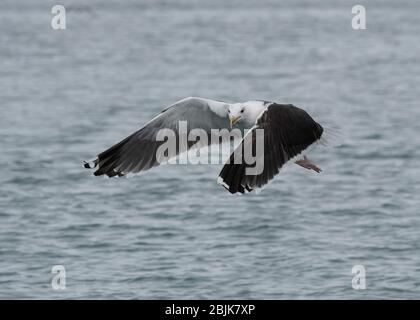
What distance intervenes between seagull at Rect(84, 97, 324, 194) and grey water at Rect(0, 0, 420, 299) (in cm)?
58

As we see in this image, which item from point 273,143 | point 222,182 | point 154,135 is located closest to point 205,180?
point 154,135

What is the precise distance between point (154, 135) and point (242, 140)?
4.31ft

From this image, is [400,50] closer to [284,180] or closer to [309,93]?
[309,93]

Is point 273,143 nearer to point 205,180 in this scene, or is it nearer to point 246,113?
point 246,113

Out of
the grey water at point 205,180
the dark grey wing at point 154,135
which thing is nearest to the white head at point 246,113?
the dark grey wing at point 154,135

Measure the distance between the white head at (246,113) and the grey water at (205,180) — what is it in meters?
0.73

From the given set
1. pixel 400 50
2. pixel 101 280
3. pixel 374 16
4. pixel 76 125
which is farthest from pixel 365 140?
pixel 374 16

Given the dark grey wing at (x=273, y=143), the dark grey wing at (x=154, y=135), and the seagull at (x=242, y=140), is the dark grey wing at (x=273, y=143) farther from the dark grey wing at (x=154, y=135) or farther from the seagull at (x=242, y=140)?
the dark grey wing at (x=154, y=135)

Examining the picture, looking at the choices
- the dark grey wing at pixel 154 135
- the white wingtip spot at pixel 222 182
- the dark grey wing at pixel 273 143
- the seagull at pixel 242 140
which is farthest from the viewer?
the dark grey wing at pixel 154 135

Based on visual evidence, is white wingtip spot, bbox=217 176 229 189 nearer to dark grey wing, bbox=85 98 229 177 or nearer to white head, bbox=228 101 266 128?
white head, bbox=228 101 266 128

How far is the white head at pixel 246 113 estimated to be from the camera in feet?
28.4

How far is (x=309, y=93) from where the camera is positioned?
25.4m

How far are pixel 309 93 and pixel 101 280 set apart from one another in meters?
15.2

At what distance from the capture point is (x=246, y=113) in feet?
28.5
